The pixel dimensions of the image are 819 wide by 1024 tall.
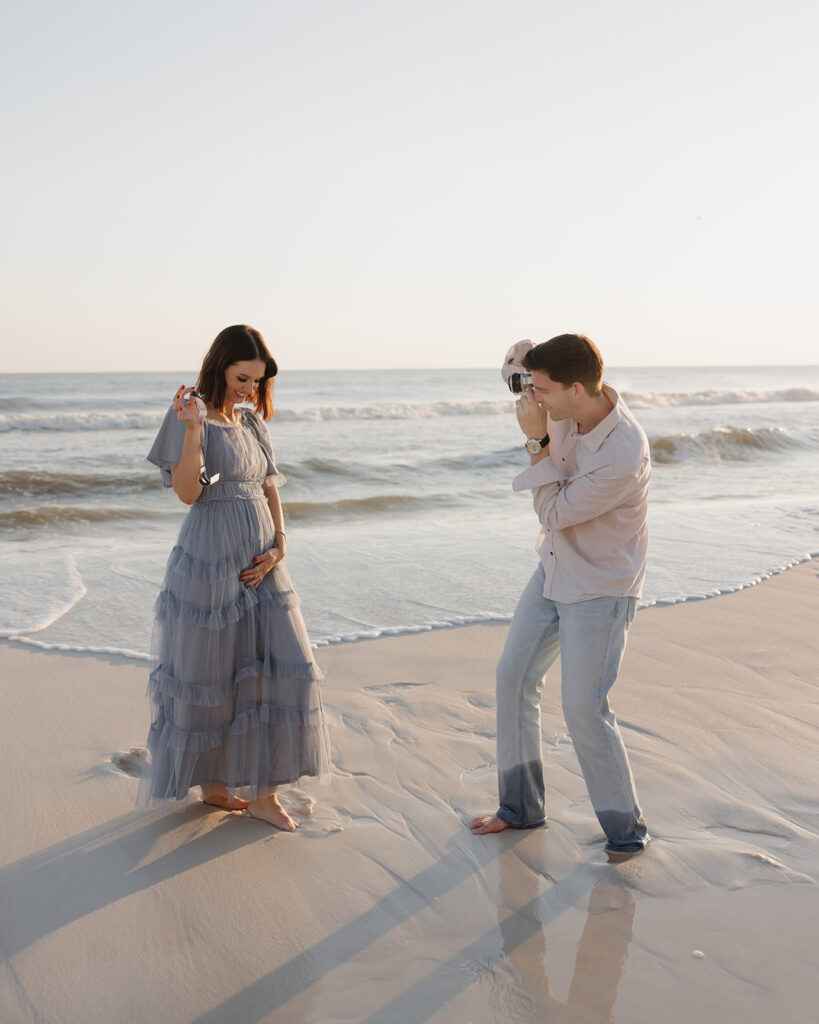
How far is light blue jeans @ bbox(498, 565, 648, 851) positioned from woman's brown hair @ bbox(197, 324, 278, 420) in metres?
1.36

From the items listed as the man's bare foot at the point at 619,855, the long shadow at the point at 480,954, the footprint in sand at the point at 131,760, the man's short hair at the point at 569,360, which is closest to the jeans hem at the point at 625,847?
the man's bare foot at the point at 619,855

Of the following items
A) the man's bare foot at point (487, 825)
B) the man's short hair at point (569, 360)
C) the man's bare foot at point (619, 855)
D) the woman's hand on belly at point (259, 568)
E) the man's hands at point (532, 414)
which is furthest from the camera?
the woman's hand on belly at point (259, 568)

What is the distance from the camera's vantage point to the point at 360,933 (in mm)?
2691

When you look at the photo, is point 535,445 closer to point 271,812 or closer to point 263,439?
point 263,439

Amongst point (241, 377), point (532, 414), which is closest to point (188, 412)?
point (241, 377)

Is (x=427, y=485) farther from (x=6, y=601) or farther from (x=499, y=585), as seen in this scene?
(x=6, y=601)

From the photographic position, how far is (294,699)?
3.37m

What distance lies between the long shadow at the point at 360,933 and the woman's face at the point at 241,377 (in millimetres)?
1855

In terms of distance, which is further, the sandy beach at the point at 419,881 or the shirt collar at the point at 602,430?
the shirt collar at the point at 602,430

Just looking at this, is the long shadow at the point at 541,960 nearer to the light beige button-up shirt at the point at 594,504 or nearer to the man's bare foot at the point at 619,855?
the man's bare foot at the point at 619,855

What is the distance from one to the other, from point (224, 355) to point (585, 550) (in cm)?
154

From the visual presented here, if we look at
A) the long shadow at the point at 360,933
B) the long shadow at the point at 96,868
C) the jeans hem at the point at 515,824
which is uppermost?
the jeans hem at the point at 515,824

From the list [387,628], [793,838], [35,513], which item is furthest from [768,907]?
[35,513]

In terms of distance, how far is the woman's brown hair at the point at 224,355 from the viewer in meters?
3.37
